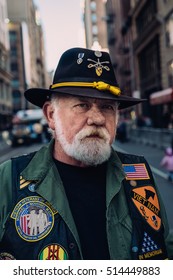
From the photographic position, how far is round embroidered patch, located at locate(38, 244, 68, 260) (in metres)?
1.29

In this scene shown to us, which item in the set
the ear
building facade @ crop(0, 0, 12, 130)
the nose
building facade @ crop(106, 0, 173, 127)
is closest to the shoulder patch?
the nose

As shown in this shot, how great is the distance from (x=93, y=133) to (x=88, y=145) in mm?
61

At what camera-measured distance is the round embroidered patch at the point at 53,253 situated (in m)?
1.29

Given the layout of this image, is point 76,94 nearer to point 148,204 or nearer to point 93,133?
point 93,133

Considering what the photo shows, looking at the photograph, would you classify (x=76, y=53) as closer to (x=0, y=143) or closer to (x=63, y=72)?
(x=63, y=72)

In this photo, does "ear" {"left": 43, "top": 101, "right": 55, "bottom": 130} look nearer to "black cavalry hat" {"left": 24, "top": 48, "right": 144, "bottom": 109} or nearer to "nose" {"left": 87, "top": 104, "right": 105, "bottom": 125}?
"black cavalry hat" {"left": 24, "top": 48, "right": 144, "bottom": 109}

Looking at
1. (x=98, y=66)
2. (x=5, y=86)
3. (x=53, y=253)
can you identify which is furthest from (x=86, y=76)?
(x=5, y=86)

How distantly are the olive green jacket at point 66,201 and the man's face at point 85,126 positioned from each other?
3.7 inches

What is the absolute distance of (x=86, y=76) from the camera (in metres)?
1.45

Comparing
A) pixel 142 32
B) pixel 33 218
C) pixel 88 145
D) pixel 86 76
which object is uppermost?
pixel 142 32

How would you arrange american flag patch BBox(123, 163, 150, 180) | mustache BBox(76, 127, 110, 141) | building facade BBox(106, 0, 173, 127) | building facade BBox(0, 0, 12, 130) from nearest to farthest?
1. mustache BBox(76, 127, 110, 141)
2. american flag patch BBox(123, 163, 150, 180)
3. building facade BBox(106, 0, 173, 127)
4. building facade BBox(0, 0, 12, 130)

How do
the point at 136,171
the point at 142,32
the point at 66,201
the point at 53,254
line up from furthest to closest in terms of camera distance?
the point at 142,32 → the point at 136,171 → the point at 66,201 → the point at 53,254

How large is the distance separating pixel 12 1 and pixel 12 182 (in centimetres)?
140
